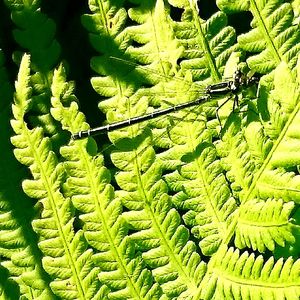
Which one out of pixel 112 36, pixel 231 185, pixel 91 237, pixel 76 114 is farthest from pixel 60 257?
pixel 112 36

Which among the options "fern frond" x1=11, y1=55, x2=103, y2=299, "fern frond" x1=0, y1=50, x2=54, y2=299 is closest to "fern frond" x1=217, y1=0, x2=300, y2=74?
"fern frond" x1=11, y1=55, x2=103, y2=299

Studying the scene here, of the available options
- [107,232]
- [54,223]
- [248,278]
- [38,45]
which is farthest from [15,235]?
[248,278]

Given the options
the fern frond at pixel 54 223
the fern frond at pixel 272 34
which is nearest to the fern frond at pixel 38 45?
the fern frond at pixel 54 223

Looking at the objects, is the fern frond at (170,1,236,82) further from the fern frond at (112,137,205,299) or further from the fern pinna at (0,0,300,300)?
the fern frond at (112,137,205,299)

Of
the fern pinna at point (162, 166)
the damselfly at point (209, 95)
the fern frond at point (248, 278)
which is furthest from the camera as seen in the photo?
the damselfly at point (209, 95)

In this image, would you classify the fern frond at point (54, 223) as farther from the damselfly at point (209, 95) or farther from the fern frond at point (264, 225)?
the fern frond at point (264, 225)

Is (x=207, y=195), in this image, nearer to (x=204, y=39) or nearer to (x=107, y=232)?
(x=107, y=232)
